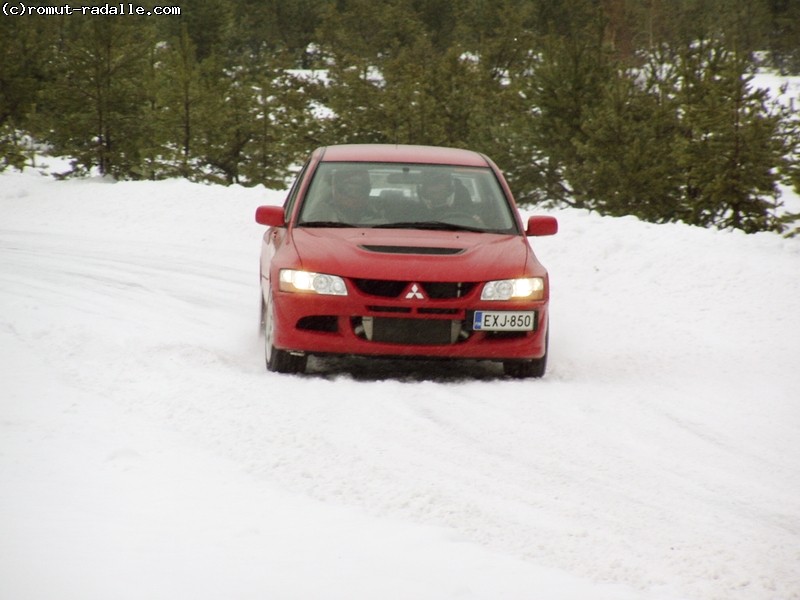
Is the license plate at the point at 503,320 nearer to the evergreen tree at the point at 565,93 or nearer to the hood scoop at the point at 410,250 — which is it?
the hood scoop at the point at 410,250

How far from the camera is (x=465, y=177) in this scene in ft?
26.4

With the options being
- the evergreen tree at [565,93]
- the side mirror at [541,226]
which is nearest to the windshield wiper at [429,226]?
the side mirror at [541,226]

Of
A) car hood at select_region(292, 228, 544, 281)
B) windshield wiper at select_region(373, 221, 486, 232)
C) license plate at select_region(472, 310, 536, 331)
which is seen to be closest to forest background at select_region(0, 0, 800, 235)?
windshield wiper at select_region(373, 221, 486, 232)

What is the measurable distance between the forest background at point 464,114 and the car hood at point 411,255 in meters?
6.03

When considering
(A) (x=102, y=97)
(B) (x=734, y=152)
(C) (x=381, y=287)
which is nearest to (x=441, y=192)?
(C) (x=381, y=287)

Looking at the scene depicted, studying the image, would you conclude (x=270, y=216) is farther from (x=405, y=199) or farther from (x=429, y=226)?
(x=429, y=226)

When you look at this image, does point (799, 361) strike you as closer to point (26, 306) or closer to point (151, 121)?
point (26, 306)

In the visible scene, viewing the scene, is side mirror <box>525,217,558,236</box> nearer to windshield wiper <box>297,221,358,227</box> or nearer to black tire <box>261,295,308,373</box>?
windshield wiper <box>297,221,358,227</box>

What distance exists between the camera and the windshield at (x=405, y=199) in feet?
24.8

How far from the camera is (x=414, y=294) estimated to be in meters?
6.60

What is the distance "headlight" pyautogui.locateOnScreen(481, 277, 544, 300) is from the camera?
6738 millimetres

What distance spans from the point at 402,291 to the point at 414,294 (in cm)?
8

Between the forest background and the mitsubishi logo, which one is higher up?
the forest background

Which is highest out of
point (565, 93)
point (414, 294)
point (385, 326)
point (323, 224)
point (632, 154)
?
point (565, 93)
